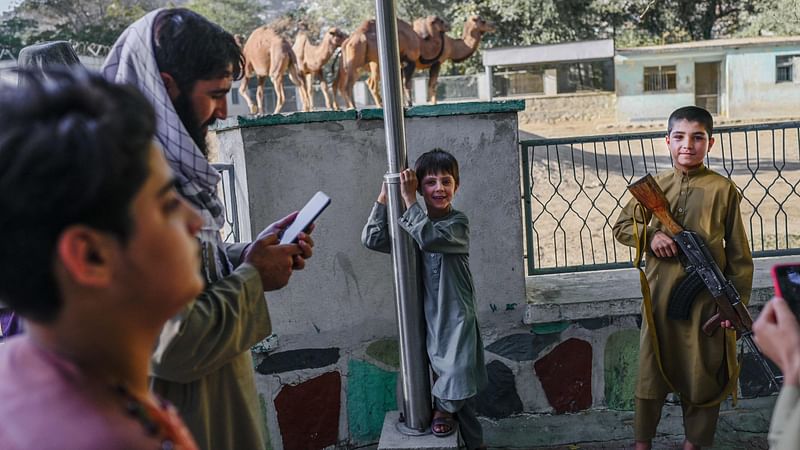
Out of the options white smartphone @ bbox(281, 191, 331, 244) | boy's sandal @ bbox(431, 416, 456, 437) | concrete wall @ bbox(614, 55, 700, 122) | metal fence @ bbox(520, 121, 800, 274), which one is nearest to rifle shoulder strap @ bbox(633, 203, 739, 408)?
metal fence @ bbox(520, 121, 800, 274)

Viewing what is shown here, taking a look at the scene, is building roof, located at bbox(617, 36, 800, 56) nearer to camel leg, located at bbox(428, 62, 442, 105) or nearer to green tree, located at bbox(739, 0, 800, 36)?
green tree, located at bbox(739, 0, 800, 36)

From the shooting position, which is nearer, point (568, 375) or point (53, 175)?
point (53, 175)

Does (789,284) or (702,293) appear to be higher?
(789,284)

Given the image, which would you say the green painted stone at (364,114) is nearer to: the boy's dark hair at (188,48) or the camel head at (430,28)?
the boy's dark hair at (188,48)

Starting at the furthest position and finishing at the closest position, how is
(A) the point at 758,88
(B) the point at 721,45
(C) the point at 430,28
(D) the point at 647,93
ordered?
(D) the point at 647,93 < (A) the point at 758,88 < (B) the point at 721,45 < (C) the point at 430,28

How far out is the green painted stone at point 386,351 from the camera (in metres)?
3.51

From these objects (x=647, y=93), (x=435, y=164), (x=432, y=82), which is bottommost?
(x=435, y=164)

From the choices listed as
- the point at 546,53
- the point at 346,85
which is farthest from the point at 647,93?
the point at 346,85

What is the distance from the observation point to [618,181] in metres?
14.8

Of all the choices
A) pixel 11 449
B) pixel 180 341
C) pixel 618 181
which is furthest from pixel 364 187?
pixel 618 181

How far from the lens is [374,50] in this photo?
22.1ft

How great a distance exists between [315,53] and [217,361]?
6285mm

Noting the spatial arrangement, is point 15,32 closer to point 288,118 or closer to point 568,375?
point 288,118

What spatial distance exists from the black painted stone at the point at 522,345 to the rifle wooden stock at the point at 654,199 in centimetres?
85
